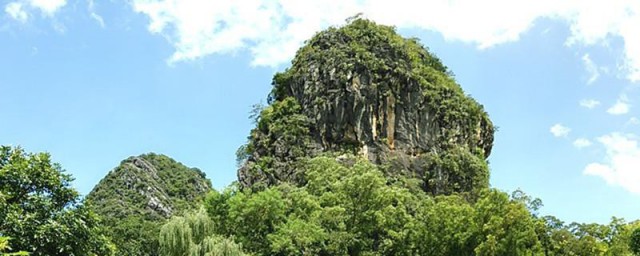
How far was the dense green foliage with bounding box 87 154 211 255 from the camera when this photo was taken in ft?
210

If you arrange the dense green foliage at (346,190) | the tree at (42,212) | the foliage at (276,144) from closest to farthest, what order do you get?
the tree at (42,212) < the dense green foliage at (346,190) < the foliage at (276,144)

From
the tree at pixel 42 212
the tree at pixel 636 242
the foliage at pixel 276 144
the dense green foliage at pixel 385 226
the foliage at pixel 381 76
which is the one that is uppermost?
the foliage at pixel 381 76

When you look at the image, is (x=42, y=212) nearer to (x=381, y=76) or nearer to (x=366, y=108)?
(x=366, y=108)

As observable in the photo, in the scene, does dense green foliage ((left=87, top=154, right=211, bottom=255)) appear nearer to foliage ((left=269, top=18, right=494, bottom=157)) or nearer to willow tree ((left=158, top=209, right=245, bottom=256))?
foliage ((left=269, top=18, right=494, bottom=157))

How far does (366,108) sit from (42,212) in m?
33.3

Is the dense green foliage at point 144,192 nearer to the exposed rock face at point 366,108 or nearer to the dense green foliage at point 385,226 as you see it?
the exposed rock face at point 366,108

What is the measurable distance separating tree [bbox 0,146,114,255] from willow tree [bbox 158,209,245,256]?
9.36 m

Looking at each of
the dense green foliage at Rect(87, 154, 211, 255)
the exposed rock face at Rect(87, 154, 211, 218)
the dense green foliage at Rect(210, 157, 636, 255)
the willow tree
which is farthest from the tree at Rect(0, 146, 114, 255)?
the exposed rock face at Rect(87, 154, 211, 218)

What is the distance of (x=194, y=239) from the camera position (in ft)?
87.0

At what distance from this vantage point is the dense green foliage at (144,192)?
64.0m

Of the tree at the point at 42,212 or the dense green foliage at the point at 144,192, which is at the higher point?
the dense green foliage at the point at 144,192

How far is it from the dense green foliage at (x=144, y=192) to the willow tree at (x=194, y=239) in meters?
31.3

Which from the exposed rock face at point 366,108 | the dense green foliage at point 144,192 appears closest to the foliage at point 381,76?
the exposed rock face at point 366,108

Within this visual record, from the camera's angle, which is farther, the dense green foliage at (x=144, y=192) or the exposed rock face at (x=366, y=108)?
the dense green foliage at (x=144, y=192)
